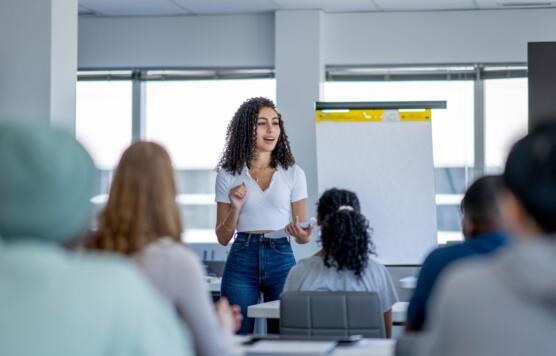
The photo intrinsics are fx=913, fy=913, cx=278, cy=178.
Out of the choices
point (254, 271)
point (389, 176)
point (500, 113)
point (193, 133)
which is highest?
point (500, 113)

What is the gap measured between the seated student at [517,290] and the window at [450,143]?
6.95m

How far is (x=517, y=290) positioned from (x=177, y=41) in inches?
293

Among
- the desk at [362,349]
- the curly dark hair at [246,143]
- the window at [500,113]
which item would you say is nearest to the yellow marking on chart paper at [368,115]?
the curly dark hair at [246,143]

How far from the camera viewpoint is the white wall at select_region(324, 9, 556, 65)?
26.3 feet

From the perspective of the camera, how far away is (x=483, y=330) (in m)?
1.38

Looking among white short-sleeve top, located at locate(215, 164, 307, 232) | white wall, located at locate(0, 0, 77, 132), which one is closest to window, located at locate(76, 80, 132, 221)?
white wall, located at locate(0, 0, 77, 132)

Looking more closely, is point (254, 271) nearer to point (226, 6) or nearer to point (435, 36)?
point (226, 6)

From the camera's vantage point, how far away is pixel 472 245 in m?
2.48

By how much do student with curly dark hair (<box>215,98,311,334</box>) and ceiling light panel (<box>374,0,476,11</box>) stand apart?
332 cm

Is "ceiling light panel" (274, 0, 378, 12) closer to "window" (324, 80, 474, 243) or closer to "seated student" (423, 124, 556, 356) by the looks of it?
"window" (324, 80, 474, 243)

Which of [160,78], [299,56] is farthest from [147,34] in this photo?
[299,56]

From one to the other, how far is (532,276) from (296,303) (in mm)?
2234

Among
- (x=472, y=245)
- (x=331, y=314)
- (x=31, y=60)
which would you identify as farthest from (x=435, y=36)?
(x=472, y=245)

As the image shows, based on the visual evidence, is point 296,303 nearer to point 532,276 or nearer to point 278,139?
point 278,139
